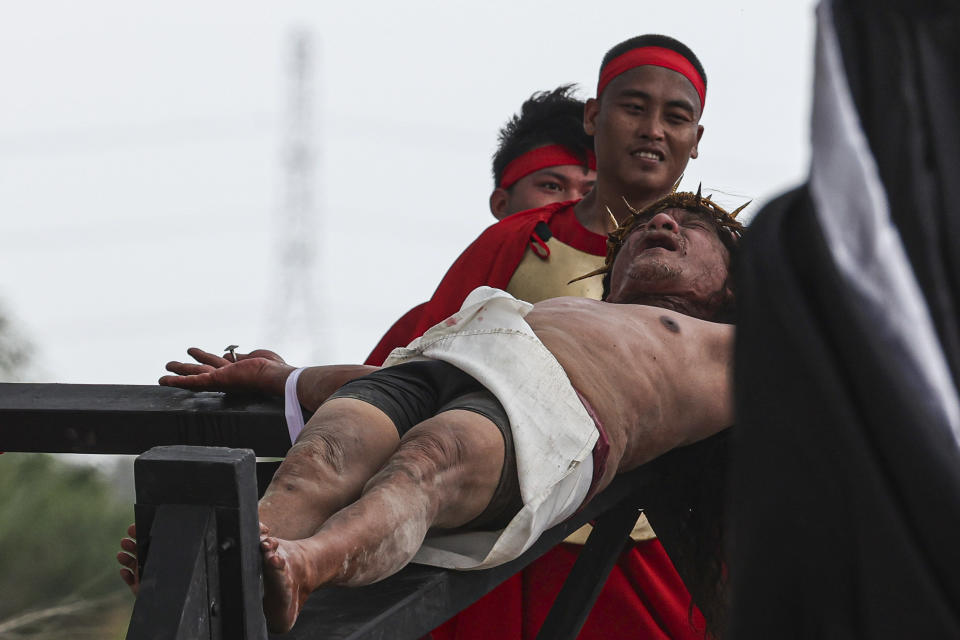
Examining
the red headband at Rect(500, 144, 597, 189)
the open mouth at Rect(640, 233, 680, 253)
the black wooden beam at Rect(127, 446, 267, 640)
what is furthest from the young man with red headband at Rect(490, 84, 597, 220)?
the black wooden beam at Rect(127, 446, 267, 640)

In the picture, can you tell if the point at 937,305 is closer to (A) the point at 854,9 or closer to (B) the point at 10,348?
(A) the point at 854,9

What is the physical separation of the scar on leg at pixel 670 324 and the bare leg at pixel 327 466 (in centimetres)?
79

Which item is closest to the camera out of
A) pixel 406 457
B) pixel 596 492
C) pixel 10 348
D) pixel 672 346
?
pixel 406 457

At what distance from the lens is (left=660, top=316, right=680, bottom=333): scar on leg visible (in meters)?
2.74

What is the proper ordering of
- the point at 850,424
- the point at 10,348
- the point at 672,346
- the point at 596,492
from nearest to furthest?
1. the point at 850,424
2. the point at 596,492
3. the point at 672,346
4. the point at 10,348

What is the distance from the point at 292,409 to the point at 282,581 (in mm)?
1144

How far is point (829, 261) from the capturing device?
806 millimetres

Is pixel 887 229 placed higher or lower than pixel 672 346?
higher

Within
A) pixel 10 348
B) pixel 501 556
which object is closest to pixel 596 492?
pixel 501 556

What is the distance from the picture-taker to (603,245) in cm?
368

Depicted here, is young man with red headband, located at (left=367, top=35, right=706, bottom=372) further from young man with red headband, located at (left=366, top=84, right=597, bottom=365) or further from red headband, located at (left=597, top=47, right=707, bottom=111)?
young man with red headband, located at (left=366, top=84, right=597, bottom=365)

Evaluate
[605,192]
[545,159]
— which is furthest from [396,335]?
[545,159]

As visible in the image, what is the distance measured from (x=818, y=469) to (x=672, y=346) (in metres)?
1.84

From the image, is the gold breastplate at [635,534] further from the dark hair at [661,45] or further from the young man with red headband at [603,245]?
the dark hair at [661,45]
